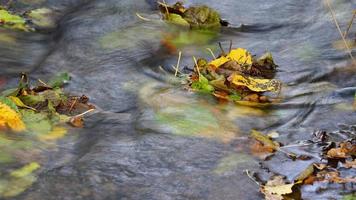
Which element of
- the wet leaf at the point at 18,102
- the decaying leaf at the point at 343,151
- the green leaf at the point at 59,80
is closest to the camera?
the decaying leaf at the point at 343,151

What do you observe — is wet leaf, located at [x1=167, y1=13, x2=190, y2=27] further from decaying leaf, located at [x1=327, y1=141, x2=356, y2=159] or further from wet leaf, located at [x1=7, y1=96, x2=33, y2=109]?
decaying leaf, located at [x1=327, y1=141, x2=356, y2=159]

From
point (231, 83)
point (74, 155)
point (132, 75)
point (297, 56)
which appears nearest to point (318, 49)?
point (297, 56)

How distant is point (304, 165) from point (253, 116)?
60 cm

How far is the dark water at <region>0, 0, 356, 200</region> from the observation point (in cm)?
261

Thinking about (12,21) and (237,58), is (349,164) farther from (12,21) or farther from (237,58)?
(12,21)

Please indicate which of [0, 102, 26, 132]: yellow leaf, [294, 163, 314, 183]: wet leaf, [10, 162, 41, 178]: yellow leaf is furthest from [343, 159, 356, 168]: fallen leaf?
[0, 102, 26, 132]: yellow leaf

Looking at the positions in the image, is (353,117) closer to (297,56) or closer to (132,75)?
(297,56)

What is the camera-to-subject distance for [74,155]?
2.85 metres

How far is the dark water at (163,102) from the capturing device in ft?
8.57

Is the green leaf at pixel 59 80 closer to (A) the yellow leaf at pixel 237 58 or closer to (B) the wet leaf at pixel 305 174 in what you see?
(A) the yellow leaf at pixel 237 58

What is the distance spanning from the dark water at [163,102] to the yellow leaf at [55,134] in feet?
0.15

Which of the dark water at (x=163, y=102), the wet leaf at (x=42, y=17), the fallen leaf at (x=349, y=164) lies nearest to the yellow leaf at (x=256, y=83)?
the dark water at (x=163, y=102)

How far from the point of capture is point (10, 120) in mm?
3033

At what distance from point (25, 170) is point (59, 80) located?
121 cm
